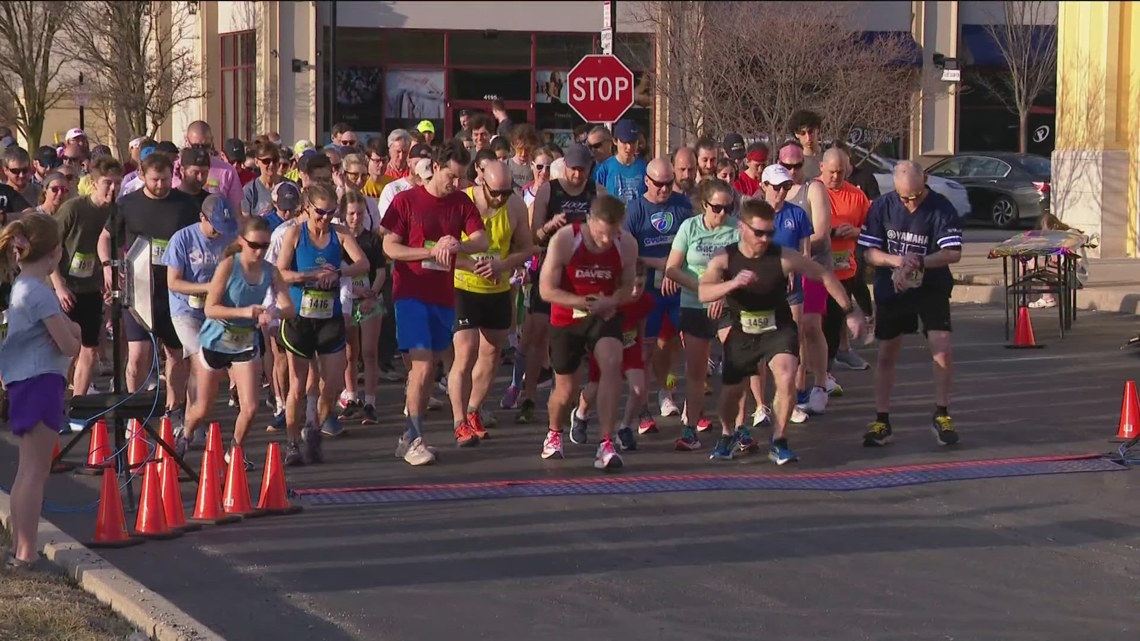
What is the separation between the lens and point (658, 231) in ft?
39.0

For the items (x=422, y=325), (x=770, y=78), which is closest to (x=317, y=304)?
(x=422, y=325)

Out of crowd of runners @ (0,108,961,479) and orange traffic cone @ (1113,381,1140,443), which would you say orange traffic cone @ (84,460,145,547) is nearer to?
crowd of runners @ (0,108,961,479)

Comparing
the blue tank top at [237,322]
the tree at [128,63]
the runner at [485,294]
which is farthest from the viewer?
the tree at [128,63]

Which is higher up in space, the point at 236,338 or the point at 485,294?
the point at 485,294

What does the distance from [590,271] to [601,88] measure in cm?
761

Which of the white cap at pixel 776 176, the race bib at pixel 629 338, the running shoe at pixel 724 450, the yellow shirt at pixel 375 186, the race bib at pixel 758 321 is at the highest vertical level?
the white cap at pixel 776 176

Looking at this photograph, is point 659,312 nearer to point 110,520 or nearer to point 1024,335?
point 110,520

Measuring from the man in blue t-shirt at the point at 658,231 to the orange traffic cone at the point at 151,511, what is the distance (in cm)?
392

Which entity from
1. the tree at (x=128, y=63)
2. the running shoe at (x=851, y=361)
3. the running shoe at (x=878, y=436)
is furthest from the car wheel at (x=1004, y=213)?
the running shoe at (x=878, y=436)

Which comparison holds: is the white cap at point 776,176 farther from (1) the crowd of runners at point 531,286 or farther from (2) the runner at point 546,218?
(2) the runner at point 546,218

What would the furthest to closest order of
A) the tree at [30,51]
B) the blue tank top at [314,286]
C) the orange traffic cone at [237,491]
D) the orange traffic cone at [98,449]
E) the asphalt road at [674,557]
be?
the tree at [30,51] < the blue tank top at [314,286] < the orange traffic cone at [98,449] < the orange traffic cone at [237,491] < the asphalt road at [674,557]

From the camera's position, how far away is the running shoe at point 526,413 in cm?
1256

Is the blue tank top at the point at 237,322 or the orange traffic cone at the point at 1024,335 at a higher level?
the blue tank top at the point at 237,322

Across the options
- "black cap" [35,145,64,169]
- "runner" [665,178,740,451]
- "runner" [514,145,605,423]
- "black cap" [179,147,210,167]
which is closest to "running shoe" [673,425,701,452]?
"runner" [665,178,740,451]
